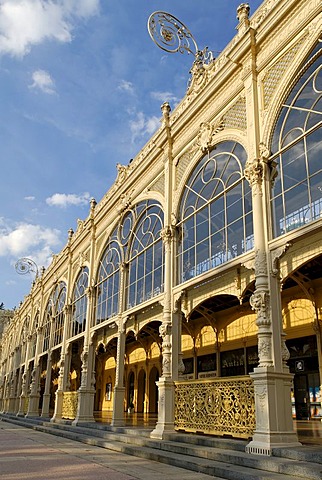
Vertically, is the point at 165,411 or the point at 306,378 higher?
the point at 306,378

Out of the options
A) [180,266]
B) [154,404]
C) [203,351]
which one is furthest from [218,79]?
[154,404]

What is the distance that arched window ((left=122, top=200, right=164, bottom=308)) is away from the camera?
558 inches

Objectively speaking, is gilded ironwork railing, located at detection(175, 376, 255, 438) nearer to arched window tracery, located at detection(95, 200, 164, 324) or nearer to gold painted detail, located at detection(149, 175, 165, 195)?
arched window tracery, located at detection(95, 200, 164, 324)

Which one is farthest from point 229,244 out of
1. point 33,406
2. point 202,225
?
point 33,406

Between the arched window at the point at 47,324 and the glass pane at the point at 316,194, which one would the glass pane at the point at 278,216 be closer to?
the glass pane at the point at 316,194

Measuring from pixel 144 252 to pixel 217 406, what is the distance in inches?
268

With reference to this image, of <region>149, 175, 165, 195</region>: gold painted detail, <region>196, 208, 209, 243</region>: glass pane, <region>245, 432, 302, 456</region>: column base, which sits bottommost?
<region>245, 432, 302, 456</region>: column base

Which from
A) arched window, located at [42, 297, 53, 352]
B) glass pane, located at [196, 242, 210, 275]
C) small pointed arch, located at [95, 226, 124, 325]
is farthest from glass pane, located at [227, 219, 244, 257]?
arched window, located at [42, 297, 53, 352]

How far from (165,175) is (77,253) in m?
10.4

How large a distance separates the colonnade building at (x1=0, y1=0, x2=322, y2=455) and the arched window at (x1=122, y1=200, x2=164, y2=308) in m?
0.07

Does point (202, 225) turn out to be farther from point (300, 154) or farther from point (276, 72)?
point (276, 72)

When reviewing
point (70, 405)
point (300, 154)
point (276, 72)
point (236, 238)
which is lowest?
point (70, 405)

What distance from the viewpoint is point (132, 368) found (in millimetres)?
26297

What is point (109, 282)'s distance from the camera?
18.3m
